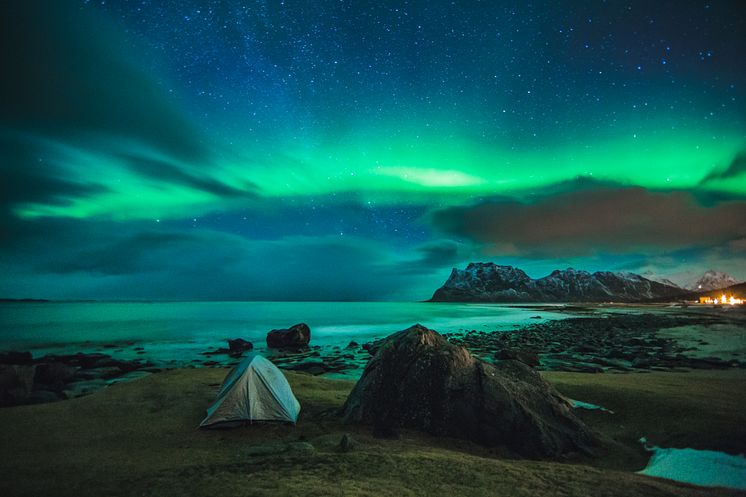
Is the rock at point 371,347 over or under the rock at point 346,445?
under

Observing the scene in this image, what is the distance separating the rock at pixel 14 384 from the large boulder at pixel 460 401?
1505 cm

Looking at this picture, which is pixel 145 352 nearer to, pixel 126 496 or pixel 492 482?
pixel 126 496

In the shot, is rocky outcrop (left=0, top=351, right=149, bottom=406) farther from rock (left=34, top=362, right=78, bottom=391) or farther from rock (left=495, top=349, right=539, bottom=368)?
rock (left=495, top=349, right=539, bottom=368)

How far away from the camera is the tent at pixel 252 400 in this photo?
10.9 meters

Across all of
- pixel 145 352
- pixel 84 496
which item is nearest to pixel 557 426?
pixel 84 496

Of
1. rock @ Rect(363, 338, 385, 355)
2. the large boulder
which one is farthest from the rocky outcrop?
rock @ Rect(363, 338, 385, 355)

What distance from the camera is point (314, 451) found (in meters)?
8.04

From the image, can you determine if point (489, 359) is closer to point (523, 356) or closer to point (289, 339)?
point (523, 356)

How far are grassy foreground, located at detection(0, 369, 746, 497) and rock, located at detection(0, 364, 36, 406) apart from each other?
10.8 ft

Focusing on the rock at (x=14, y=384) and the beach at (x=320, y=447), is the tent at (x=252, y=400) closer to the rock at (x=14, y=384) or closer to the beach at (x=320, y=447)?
the beach at (x=320, y=447)

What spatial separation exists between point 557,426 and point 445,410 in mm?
3035

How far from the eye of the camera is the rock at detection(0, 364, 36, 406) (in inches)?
575

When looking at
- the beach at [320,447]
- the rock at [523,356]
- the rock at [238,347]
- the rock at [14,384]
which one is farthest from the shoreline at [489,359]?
the beach at [320,447]

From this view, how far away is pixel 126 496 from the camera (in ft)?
19.6
